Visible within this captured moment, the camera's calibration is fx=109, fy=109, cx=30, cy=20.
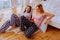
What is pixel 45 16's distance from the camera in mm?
2016

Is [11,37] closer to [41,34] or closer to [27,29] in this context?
[27,29]

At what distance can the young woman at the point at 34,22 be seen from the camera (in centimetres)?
198

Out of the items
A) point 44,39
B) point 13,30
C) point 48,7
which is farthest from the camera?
point 48,7

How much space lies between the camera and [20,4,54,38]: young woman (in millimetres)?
1980

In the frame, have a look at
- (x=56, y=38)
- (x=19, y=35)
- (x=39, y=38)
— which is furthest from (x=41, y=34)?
(x=19, y=35)

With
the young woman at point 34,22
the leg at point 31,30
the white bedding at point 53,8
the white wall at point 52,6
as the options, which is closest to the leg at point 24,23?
the young woman at point 34,22

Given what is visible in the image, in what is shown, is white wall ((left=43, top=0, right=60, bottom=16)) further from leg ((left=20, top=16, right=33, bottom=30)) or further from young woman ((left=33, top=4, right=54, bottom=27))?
leg ((left=20, top=16, right=33, bottom=30))

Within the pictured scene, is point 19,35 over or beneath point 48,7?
beneath

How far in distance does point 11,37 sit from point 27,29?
0.33m

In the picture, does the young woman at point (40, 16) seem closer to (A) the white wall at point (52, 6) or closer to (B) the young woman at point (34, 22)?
(B) the young woman at point (34, 22)

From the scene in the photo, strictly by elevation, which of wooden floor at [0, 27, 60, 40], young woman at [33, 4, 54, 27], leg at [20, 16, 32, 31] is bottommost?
wooden floor at [0, 27, 60, 40]

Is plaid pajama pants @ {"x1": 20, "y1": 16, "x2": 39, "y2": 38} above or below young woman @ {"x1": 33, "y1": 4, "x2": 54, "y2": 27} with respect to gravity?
below

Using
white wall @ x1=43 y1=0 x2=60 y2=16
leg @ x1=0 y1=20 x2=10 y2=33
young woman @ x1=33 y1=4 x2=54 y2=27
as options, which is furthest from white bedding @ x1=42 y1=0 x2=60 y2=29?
leg @ x1=0 y1=20 x2=10 y2=33

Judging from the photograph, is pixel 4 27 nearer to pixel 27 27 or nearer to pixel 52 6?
pixel 27 27
